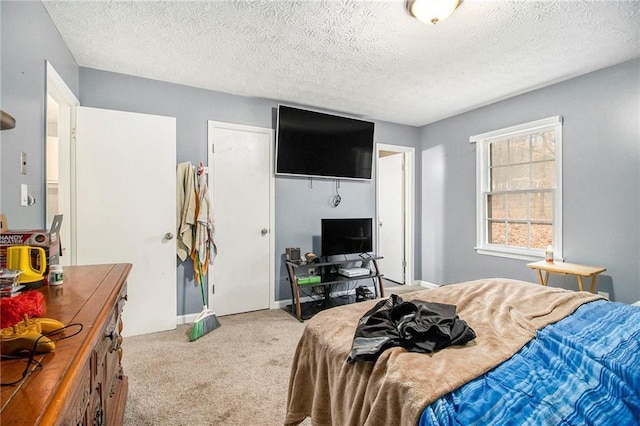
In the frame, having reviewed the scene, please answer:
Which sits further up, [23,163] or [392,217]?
[23,163]

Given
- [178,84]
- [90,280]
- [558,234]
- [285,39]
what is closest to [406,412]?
[90,280]

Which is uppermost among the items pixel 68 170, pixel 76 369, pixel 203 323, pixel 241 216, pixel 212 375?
pixel 68 170

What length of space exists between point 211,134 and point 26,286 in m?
2.51

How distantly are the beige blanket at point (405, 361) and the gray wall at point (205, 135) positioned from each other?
213cm

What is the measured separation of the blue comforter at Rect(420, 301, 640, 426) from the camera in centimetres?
91

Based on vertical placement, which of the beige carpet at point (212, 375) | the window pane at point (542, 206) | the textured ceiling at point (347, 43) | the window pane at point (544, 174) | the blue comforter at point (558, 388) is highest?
the textured ceiling at point (347, 43)

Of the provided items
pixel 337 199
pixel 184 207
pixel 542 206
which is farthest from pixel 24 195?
pixel 542 206

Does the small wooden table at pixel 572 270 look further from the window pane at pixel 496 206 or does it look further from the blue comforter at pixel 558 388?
the blue comforter at pixel 558 388

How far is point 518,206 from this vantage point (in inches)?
146

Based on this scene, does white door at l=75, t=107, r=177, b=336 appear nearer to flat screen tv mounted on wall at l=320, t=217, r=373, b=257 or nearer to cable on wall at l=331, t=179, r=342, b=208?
flat screen tv mounted on wall at l=320, t=217, r=373, b=257

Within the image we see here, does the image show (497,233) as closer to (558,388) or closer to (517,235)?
(517,235)

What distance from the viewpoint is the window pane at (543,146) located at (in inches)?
131

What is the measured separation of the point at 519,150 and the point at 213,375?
3955 millimetres

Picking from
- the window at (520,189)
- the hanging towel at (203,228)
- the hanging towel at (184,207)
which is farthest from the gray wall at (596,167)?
the hanging towel at (184,207)
